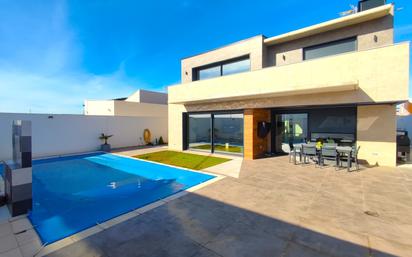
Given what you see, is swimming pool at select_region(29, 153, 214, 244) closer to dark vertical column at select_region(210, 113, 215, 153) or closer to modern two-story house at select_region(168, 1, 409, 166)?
dark vertical column at select_region(210, 113, 215, 153)

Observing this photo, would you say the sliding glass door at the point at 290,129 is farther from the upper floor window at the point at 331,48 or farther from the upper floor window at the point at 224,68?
the upper floor window at the point at 224,68

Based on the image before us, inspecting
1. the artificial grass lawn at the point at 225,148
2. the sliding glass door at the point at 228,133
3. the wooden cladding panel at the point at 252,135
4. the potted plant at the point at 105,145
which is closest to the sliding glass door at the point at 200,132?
the artificial grass lawn at the point at 225,148

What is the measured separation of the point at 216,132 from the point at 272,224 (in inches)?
420

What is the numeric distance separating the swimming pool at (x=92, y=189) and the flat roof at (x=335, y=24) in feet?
33.8

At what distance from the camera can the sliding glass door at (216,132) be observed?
13.7 meters

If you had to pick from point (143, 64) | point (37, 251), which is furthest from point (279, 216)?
point (143, 64)

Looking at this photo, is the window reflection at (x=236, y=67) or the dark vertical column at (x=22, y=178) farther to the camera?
the window reflection at (x=236, y=67)

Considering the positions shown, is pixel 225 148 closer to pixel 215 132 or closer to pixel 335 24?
Result: pixel 215 132

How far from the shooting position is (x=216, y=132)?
14.8 metres

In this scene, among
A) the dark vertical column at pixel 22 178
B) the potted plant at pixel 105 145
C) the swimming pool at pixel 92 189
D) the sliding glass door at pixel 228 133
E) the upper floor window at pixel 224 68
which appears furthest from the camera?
the potted plant at pixel 105 145

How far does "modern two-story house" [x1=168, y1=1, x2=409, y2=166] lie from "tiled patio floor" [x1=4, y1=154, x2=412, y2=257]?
4.02 meters

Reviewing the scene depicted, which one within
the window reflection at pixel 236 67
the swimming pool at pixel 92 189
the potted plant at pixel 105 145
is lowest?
the swimming pool at pixel 92 189

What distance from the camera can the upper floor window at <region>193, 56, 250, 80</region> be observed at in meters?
14.2

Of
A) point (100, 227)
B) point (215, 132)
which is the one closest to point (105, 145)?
point (215, 132)
